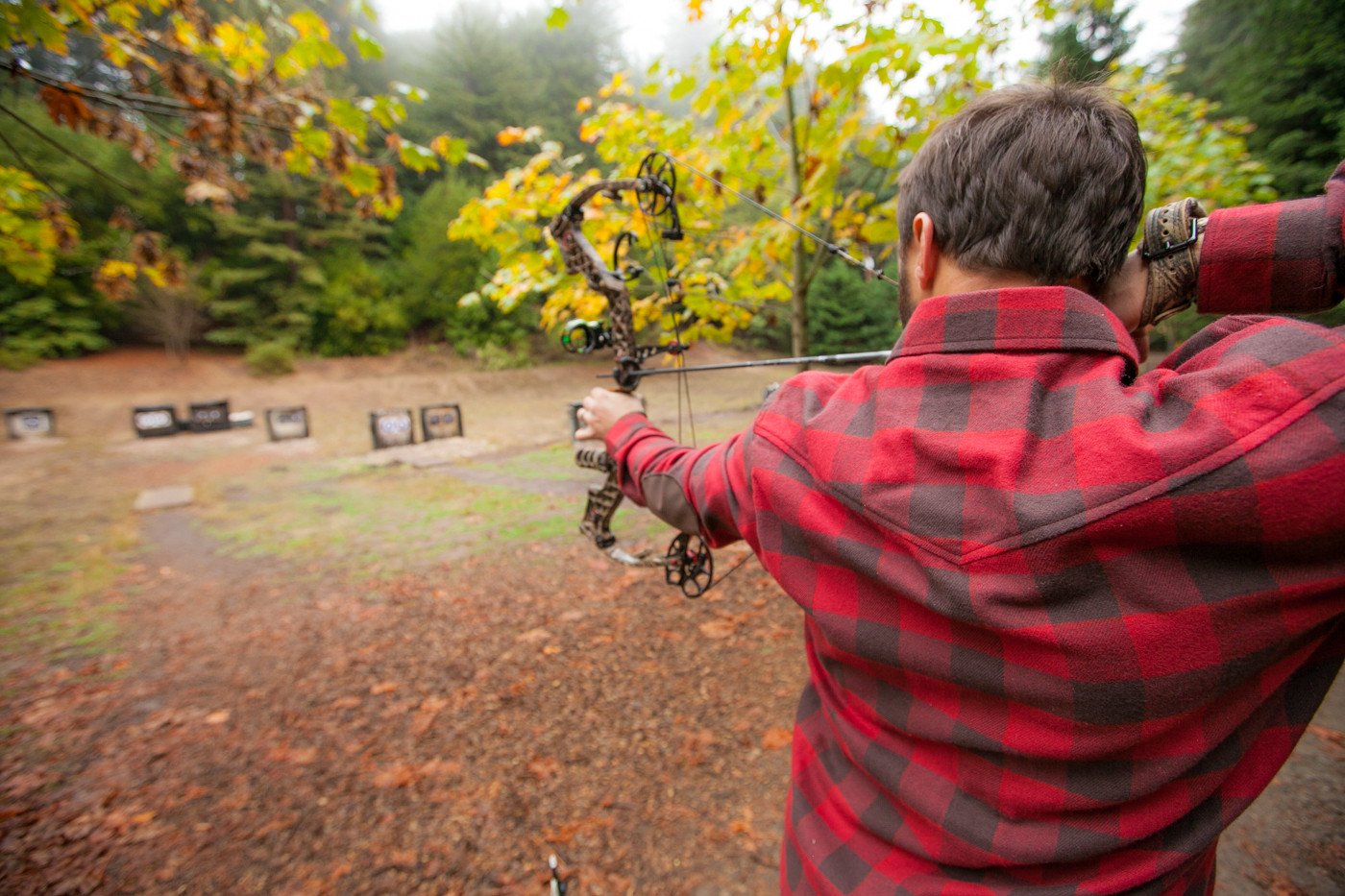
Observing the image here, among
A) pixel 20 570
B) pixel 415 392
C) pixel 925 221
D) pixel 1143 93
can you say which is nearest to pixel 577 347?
pixel 925 221

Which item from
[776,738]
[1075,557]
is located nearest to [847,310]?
[776,738]

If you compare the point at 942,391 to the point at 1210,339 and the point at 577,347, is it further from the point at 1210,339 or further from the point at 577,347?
the point at 577,347

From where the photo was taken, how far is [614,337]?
7.47 ft

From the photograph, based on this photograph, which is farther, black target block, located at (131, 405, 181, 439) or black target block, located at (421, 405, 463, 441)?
black target block, located at (131, 405, 181, 439)

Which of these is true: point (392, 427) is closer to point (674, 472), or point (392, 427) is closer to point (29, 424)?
point (29, 424)

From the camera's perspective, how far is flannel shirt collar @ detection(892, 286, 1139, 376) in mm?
732

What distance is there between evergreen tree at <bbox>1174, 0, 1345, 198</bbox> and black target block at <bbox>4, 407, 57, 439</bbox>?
2204 cm

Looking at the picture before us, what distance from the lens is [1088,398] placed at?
70 centimetres

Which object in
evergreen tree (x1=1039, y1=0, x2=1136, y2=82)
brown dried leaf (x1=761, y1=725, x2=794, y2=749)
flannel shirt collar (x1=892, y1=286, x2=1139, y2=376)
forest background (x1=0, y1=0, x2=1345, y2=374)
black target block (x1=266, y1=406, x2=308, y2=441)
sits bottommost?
brown dried leaf (x1=761, y1=725, x2=794, y2=749)

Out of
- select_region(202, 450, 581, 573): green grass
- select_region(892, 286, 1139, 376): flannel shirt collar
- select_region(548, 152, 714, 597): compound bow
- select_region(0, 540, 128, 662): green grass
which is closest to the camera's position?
select_region(892, 286, 1139, 376): flannel shirt collar

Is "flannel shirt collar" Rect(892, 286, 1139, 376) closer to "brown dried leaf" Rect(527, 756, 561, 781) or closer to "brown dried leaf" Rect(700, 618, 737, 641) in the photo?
"brown dried leaf" Rect(527, 756, 561, 781)

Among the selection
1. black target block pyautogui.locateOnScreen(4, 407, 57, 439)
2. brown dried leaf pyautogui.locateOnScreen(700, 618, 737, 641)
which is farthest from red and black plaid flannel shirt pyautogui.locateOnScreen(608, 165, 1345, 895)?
black target block pyautogui.locateOnScreen(4, 407, 57, 439)

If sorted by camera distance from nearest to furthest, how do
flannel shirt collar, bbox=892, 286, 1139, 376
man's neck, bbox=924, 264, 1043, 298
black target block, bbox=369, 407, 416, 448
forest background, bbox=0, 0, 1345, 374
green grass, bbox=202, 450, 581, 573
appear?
flannel shirt collar, bbox=892, 286, 1139, 376
man's neck, bbox=924, 264, 1043, 298
forest background, bbox=0, 0, 1345, 374
green grass, bbox=202, 450, 581, 573
black target block, bbox=369, 407, 416, 448

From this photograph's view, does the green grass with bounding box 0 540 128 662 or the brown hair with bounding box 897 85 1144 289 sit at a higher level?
the brown hair with bounding box 897 85 1144 289
